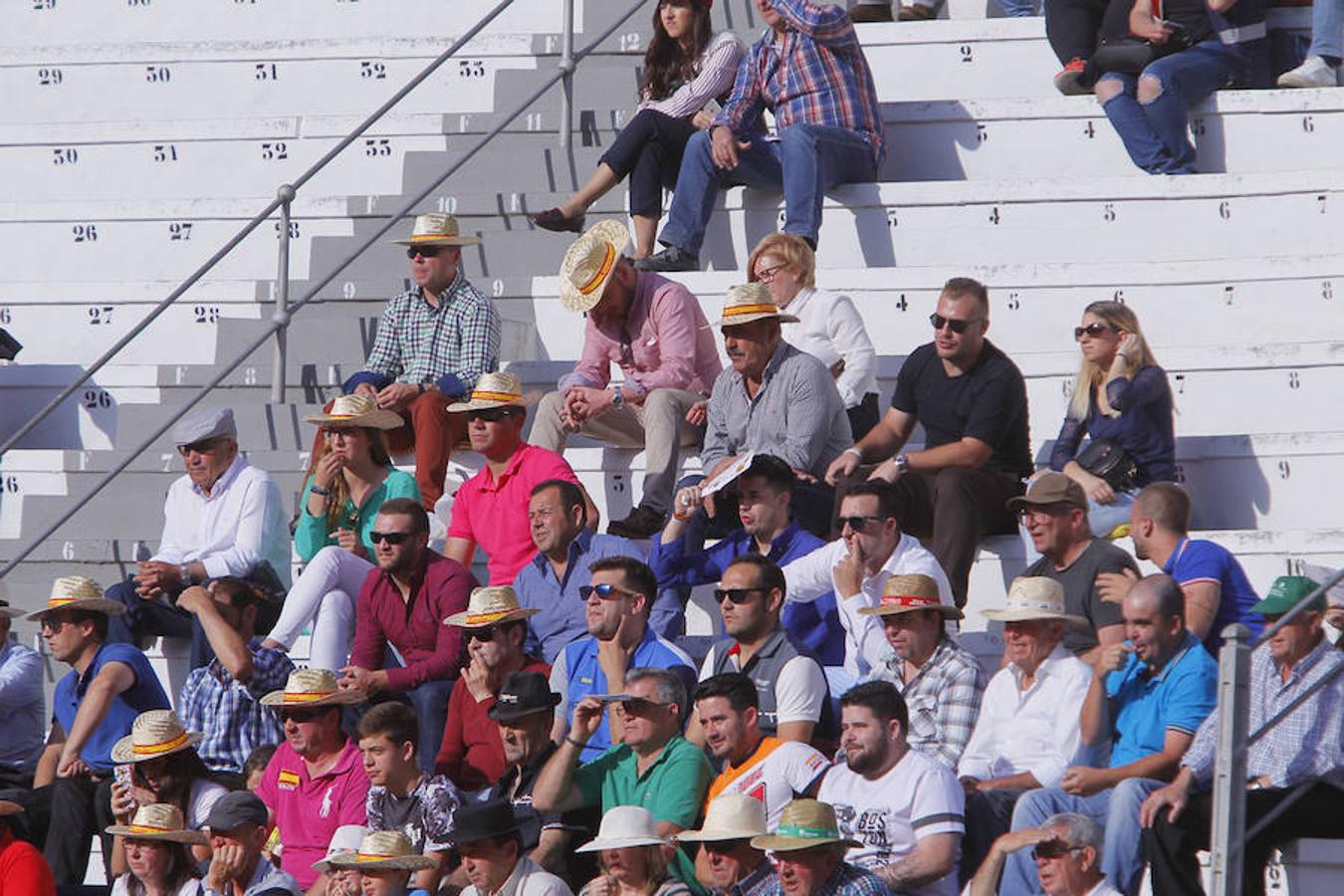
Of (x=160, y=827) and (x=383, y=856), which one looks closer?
(x=383, y=856)

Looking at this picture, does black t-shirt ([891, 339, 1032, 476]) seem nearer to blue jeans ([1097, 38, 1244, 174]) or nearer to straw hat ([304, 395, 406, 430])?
straw hat ([304, 395, 406, 430])

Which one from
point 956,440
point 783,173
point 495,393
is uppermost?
point 783,173

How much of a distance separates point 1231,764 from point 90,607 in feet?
13.7

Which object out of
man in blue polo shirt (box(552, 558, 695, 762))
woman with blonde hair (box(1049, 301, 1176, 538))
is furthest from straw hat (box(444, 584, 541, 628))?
woman with blonde hair (box(1049, 301, 1176, 538))

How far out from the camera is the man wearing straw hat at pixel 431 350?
10094 millimetres

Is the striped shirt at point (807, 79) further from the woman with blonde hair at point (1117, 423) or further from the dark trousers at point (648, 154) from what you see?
the woman with blonde hair at point (1117, 423)

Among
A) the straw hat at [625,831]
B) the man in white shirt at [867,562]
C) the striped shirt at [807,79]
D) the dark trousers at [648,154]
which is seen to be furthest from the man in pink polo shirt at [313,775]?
the striped shirt at [807,79]

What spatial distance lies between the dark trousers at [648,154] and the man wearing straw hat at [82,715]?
116 inches

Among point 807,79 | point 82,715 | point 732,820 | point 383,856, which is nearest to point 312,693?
point 383,856

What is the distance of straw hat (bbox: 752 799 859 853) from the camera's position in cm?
704

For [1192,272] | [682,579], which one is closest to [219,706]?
[682,579]

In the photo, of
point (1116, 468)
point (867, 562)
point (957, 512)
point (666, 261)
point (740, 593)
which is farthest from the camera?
point (666, 261)

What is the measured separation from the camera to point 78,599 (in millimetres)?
9352

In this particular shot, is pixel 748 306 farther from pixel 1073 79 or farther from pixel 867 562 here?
pixel 1073 79
